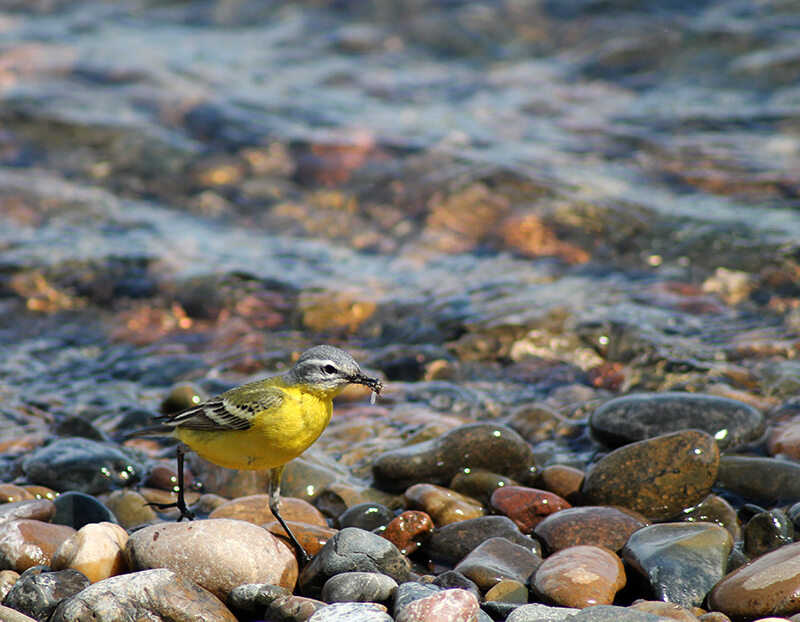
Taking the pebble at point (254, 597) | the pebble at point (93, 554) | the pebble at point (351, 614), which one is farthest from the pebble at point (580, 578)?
the pebble at point (93, 554)

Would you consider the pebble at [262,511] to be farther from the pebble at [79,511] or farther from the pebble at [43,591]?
the pebble at [43,591]

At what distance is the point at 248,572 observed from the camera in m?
5.15

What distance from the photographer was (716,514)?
19.7ft

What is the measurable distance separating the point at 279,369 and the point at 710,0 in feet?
43.9

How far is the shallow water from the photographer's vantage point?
9.25 m

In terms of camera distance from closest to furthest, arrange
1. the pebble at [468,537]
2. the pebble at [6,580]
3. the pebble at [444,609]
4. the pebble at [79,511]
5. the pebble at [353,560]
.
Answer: the pebble at [444,609]
the pebble at [6,580]
the pebble at [353,560]
the pebble at [468,537]
the pebble at [79,511]

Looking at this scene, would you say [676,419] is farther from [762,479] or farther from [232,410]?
[232,410]

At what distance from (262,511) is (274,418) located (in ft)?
3.67

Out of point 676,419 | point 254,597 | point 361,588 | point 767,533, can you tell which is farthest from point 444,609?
point 676,419

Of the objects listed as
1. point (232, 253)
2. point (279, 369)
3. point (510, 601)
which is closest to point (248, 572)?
point (510, 601)

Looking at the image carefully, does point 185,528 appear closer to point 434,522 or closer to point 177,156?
point 434,522

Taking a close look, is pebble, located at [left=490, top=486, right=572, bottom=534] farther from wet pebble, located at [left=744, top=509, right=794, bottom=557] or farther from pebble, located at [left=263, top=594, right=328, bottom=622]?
pebble, located at [left=263, top=594, right=328, bottom=622]

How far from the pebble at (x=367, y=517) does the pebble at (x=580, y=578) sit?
4.37 feet

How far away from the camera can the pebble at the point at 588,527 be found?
569 centimetres
